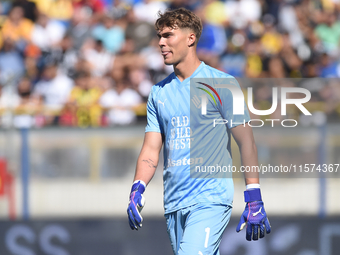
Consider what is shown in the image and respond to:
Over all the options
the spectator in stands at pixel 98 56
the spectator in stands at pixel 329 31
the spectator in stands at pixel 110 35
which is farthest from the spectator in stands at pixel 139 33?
the spectator in stands at pixel 329 31

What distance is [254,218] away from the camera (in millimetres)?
3258

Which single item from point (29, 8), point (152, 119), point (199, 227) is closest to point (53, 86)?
point (29, 8)

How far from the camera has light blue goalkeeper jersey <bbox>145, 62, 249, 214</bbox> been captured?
3.46 m

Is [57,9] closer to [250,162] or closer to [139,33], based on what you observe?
[139,33]

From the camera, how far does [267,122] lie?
610cm

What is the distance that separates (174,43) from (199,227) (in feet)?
4.19

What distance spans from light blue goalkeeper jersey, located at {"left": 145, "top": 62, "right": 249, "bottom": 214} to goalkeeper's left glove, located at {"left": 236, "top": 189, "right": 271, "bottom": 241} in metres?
0.21

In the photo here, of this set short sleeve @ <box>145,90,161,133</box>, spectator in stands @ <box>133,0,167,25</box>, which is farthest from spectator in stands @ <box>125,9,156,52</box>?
short sleeve @ <box>145,90,161,133</box>

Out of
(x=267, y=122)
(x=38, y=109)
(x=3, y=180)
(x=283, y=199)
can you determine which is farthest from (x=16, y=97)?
(x=283, y=199)

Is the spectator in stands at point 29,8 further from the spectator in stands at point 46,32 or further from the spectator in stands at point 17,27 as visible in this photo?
the spectator in stands at point 46,32

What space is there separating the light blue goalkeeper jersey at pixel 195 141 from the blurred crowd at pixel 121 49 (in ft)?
8.91

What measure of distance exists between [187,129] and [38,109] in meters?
3.37

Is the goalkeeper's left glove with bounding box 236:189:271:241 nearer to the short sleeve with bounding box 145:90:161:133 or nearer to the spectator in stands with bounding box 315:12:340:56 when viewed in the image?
the short sleeve with bounding box 145:90:161:133

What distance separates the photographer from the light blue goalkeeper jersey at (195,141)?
346 centimetres
